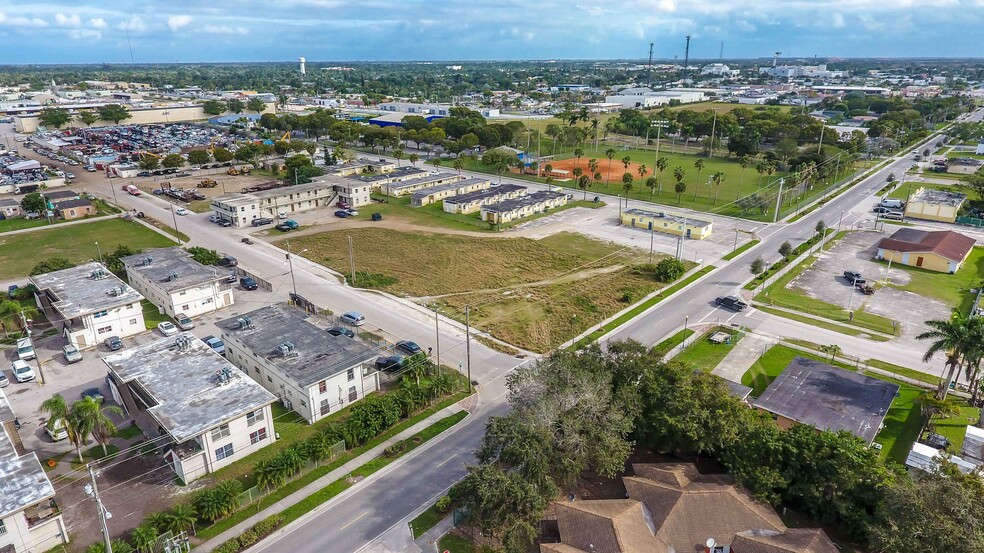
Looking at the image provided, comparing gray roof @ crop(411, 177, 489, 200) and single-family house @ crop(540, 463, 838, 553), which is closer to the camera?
single-family house @ crop(540, 463, 838, 553)

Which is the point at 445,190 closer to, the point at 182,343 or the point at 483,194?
the point at 483,194

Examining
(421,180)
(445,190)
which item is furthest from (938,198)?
(421,180)

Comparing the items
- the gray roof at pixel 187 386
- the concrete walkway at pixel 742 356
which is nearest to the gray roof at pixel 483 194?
the concrete walkway at pixel 742 356

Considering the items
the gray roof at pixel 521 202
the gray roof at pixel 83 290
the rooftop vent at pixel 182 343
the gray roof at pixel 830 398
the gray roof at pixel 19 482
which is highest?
the gray roof at pixel 521 202

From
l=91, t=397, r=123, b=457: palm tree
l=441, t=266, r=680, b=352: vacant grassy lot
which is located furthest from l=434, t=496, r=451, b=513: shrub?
l=91, t=397, r=123, b=457: palm tree

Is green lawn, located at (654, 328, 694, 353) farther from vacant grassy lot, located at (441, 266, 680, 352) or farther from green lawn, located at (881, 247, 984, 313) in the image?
green lawn, located at (881, 247, 984, 313)

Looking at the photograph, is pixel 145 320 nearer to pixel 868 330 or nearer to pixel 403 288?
pixel 403 288

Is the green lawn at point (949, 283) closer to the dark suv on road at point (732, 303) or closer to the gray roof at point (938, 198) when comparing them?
the gray roof at point (938, 198)
